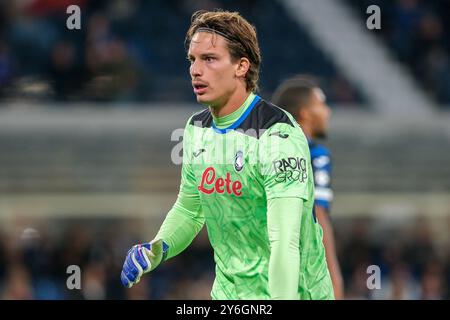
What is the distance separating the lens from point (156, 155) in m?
12.9

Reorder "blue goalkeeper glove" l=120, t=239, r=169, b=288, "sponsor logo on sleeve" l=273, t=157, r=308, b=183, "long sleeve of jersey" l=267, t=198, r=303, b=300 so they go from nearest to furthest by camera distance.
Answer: "long sleeve of jersey" l=267, t=198, r=303, b=300
"sponsor logo on sleeve" l=273, t=157, r=308, b=183
"blue goalkeeper glove" l=120, t=239, r=169, b=288

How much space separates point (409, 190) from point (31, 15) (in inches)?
212

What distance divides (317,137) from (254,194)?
259 centimetres

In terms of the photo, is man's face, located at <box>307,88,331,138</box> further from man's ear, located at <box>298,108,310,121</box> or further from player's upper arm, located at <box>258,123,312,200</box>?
player's upper arm, located at <box>258,123,312,200</box>

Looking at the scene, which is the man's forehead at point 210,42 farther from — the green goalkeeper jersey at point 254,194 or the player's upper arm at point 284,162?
the player's upper arm at point 284,162

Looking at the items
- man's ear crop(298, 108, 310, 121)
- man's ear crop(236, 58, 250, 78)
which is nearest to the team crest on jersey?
man's ear crop(236, 58, 250, 78)

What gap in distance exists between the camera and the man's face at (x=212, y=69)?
4254mm

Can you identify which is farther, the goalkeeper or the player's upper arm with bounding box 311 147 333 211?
the player's upper arm with bounding box 311 147 333 211

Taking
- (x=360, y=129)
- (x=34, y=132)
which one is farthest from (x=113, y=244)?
(x=360, y=129)

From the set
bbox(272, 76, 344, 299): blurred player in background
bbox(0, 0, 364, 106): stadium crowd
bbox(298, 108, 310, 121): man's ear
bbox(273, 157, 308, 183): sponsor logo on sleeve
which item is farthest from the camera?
bbox(0, 0, 364, 106): stadium crowd

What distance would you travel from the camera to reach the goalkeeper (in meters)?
4.15

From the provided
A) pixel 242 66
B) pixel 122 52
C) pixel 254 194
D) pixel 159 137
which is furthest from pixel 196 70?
pixel 122 52

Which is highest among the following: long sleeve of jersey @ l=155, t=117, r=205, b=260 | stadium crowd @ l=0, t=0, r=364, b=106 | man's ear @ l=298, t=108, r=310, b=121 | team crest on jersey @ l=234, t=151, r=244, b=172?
stadium crowd @ l=0, t=0, r=364, b=106
